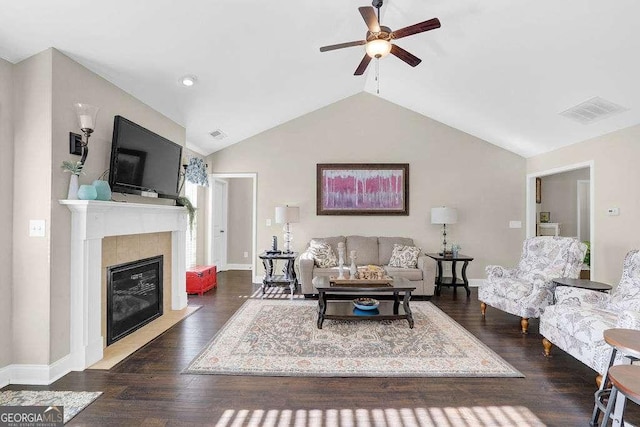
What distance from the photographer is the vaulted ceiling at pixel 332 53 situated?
7.80 ft

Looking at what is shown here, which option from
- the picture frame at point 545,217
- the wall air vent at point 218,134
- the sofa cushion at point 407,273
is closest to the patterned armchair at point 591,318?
the sofa cushion at point 407,273

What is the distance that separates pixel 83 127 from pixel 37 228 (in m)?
0.84

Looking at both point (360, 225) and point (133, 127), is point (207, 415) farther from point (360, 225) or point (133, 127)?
point (360, 225)

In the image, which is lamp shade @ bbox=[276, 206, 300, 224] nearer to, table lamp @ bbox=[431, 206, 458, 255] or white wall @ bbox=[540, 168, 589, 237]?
table lamp @ bbox=[431, 206, 458, 255]

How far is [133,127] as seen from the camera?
3086mm

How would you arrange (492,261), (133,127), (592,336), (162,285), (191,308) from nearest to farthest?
(592,336) → (133,127) → (162,285) → (191,308) → (492,261)

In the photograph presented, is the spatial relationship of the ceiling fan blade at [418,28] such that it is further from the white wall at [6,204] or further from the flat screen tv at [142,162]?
the white wall at [6,204]

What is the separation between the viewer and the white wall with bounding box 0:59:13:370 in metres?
2.33

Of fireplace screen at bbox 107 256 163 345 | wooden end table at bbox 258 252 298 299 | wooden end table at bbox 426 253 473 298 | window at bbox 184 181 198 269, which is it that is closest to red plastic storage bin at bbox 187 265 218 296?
window at bbox 184 181 198 269

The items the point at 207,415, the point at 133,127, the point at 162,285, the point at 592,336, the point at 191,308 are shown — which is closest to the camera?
the point at 207,415

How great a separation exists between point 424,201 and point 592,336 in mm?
3672

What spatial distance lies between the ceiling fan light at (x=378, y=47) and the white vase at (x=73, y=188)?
2.60m

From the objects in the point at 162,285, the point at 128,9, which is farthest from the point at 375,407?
the point at 128,9

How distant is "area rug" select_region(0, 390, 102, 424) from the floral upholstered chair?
12.8 feet
